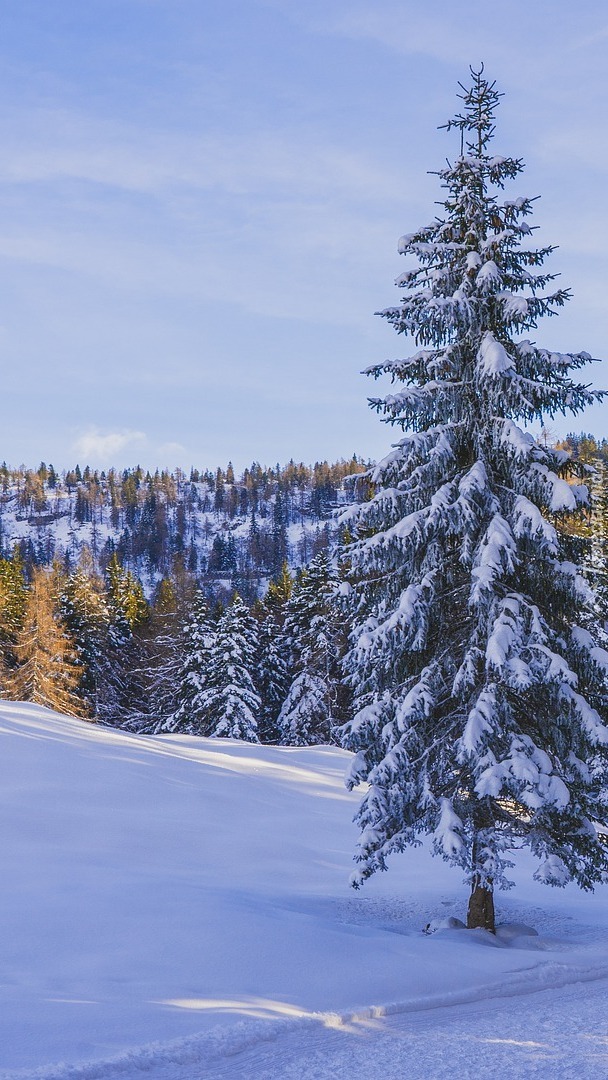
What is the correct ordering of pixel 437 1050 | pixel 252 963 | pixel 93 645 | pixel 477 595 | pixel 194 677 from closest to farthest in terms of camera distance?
pixel 437 1050, pixel 252 963, pixel 477 595, pixel 194 677, pixel 93 645

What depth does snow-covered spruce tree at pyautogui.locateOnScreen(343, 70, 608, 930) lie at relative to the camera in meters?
10.4

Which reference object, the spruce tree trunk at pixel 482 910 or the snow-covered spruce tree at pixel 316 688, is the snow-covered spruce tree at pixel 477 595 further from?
the snow-covered spruce tree at pixel 316 688

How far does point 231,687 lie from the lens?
140 ft

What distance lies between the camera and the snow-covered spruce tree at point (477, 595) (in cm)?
1042

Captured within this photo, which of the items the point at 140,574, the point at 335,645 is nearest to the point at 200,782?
the point at 335,645

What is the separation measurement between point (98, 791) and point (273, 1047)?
1176 cm

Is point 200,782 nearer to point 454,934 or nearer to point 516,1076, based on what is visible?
point 454,934

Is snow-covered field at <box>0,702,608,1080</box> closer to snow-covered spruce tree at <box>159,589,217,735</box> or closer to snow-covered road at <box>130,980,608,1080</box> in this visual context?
snow-covered road at <box>130,980,608,1080</box>

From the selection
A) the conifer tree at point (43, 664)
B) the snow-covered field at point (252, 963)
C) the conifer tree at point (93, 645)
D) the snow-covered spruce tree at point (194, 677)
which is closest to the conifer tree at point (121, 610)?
the conifer tree at point (93, 645)

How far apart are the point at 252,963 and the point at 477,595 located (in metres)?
5.05

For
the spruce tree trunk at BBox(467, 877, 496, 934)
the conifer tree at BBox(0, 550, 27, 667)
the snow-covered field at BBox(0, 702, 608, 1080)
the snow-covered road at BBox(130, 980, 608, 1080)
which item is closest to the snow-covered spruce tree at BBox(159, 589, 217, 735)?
the conifer tree at BBox(0, 550, 27, 667)

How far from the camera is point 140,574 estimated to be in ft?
618

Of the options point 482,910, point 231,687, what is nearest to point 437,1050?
point 482,910

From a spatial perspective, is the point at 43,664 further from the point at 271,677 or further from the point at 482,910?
the point at 482,910
